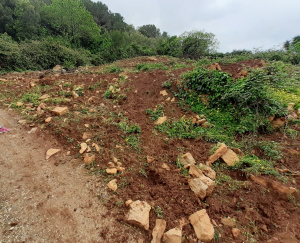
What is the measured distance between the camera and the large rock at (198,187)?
2234mm

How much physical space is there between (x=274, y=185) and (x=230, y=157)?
0.77m

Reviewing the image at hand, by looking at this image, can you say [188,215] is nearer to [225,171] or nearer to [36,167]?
[225,171]

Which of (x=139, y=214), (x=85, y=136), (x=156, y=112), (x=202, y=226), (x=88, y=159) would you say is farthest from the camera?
(x=156, y=112)

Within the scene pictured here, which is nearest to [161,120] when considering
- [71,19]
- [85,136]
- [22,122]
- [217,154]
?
[217,154]

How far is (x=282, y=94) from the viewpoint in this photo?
13.1ft

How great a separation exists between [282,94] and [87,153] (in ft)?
16.6

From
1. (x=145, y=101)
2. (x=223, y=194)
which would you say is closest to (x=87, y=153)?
(x=223, y=194)

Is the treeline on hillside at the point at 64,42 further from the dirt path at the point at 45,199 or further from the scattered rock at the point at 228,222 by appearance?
the scattered rock at the point at 228,222

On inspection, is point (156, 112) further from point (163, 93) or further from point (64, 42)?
point (64, 42)

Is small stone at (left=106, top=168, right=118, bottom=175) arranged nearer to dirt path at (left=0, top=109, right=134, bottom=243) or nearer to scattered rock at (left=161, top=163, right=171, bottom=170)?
dirt path at (left=0, top=109, right=134, bottom=243)

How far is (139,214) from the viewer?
6.38 ft

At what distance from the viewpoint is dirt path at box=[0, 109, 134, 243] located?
1746mm

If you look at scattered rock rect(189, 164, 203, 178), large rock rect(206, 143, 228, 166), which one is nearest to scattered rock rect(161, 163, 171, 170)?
scattered rock rect(189, 164, 203, 178)

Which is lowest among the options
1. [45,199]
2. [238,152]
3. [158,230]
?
[45,199]
